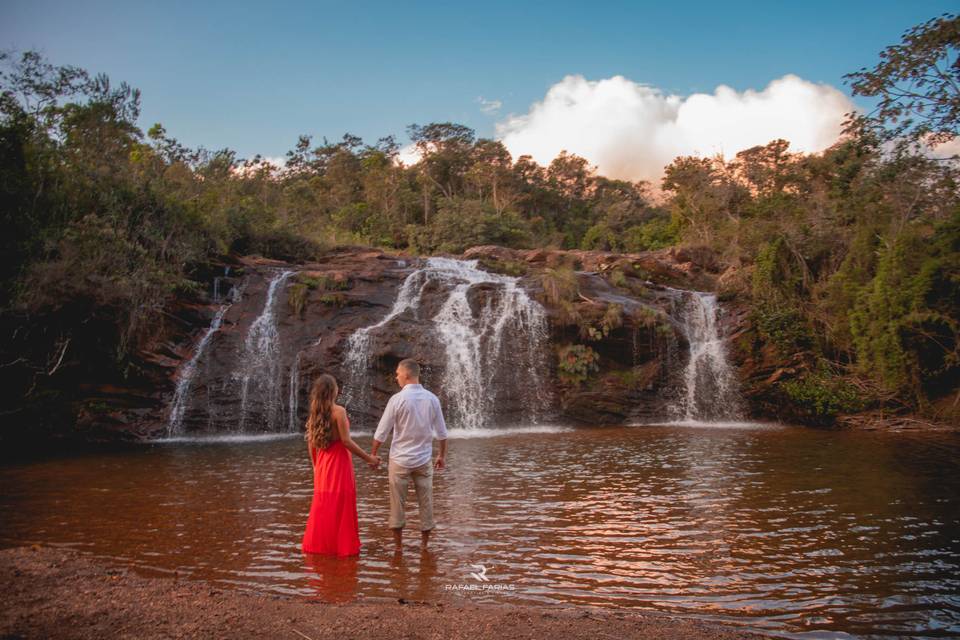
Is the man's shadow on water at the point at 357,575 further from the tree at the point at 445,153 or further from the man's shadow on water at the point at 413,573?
the tree at the point at 445,153

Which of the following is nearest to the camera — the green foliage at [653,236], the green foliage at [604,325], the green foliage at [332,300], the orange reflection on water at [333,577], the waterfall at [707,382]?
the orange reflection on water at [333,577]

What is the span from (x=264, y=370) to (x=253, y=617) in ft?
46.6

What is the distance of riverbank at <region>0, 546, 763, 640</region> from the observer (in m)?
3.93

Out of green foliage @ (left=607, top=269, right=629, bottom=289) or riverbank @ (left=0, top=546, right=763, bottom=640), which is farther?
green foliage @ (left=607, top=269, right=629, bottom=289)

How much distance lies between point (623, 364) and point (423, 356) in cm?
622

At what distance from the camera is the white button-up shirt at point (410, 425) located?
5.98m

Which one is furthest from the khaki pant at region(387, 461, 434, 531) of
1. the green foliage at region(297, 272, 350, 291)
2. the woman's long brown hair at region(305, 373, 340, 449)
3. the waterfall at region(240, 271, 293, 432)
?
the green foliage at region(297, 272, 350, 291)

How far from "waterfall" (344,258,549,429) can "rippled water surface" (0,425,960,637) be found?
17.3ft

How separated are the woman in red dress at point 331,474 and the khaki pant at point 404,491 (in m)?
0.32

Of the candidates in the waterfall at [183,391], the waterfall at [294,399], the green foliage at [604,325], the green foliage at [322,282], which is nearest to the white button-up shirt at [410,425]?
the waterfall at [294,399]

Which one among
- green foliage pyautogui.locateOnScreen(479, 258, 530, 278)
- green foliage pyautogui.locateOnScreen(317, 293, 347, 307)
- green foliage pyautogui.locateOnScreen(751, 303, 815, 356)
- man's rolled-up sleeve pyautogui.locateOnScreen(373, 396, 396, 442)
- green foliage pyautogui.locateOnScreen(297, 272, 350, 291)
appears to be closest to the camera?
man's rolled-up sleeve pyautogui.locateOnScreen(373, 396, 396, 442)

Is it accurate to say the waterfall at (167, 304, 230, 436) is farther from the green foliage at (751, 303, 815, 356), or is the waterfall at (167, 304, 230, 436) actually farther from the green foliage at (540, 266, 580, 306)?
the green foliage at (751, 303, 815, 356)

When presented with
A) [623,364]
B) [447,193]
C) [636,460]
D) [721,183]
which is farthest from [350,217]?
[636,460]

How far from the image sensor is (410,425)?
5.98 m
